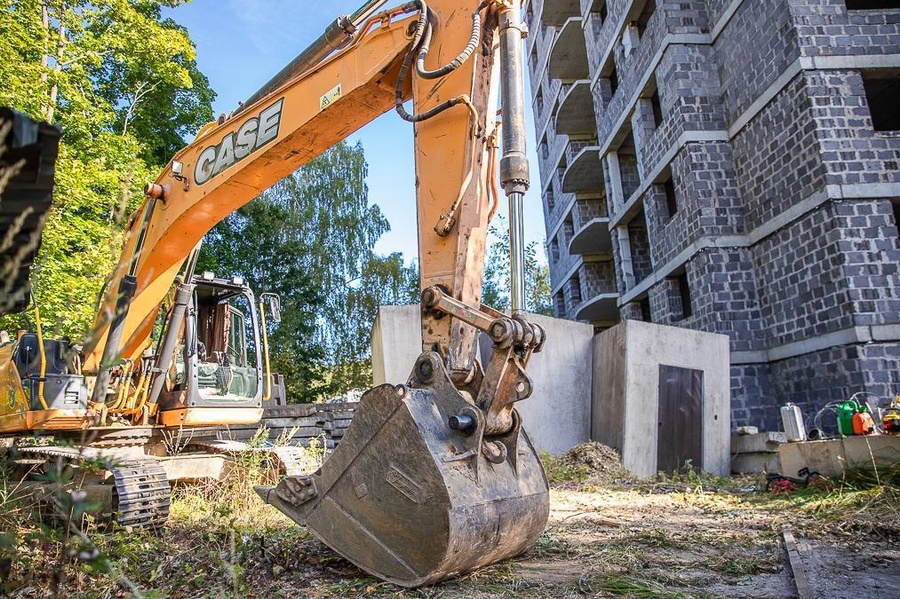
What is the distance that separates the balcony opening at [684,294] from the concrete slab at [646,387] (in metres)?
5.48

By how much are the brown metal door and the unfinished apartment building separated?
2.32 metres

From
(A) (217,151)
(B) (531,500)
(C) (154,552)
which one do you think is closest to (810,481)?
(B) (531,500)

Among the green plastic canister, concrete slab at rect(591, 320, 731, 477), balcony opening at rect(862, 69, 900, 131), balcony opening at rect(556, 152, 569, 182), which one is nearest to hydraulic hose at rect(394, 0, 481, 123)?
the green plastic canister

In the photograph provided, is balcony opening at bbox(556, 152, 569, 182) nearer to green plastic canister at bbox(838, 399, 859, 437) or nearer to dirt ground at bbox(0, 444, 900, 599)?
green plastic canister at bbox(838, 399, 859, 437)

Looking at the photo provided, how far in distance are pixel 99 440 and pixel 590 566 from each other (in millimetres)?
4407

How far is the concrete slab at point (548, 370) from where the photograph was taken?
9.89m

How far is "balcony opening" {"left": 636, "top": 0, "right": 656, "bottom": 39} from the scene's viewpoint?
16406 millimetres

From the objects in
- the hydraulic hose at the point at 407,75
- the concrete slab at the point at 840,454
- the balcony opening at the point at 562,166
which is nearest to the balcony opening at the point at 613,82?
the balcony opening at the point at 562,166

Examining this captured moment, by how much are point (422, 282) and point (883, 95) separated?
43.7 ft

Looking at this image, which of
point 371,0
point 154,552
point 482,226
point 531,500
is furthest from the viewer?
point 371,0

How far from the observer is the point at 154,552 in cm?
402

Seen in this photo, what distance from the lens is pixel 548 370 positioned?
33.7 feet

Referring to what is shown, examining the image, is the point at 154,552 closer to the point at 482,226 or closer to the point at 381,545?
the point at 381,545

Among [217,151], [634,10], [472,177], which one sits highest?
[634,10]
